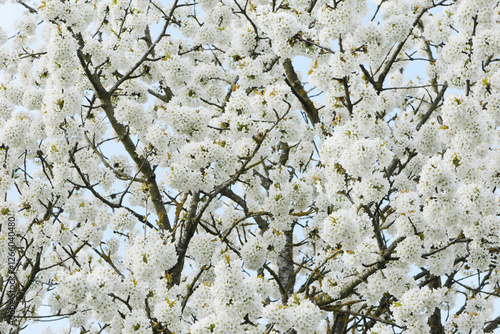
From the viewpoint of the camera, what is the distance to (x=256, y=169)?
10.3 meters

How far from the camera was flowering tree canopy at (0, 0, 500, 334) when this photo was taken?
620 centimetres

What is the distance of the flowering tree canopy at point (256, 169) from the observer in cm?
620

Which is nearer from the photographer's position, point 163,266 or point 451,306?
point 163,266

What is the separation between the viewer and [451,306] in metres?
9.91

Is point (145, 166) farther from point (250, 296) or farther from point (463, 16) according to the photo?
point (463, 16)

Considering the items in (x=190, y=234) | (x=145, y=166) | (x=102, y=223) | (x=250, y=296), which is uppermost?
(x=145, y=166)

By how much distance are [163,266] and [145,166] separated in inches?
124

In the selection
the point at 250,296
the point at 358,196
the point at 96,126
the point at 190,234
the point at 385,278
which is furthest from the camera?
the point at 96,126

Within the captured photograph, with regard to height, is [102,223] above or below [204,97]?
below

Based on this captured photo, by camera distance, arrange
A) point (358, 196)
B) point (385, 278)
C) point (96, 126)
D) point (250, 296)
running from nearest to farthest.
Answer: point (250, 296) < point (358, 196) < point (385, 278) < point (96, 126)

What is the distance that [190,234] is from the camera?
812cm

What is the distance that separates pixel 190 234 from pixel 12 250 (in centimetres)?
276

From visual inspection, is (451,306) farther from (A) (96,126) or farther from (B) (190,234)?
(A) (96,126)

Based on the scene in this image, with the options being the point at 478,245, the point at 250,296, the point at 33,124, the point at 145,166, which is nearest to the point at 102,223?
the point at 145,166
